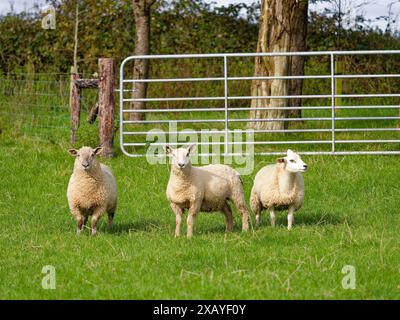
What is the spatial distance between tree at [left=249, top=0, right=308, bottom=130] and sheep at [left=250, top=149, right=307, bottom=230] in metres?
5.59

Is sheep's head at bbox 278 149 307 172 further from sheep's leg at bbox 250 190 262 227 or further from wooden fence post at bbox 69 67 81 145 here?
wooden fence post at bbox 69 67 81 145

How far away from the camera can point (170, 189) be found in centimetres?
995

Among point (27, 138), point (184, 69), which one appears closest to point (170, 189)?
point (27, 138)

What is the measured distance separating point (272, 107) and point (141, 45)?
13.0 feet

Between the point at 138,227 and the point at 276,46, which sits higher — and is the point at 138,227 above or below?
below

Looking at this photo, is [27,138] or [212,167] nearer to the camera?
[212,167]

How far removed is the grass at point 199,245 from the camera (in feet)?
24.6

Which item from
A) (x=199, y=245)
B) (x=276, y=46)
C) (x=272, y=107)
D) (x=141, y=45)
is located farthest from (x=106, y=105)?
(x=199, y=245)

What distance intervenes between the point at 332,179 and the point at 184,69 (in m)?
9.17

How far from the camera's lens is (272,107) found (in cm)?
1614

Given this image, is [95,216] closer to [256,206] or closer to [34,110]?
[256,206]

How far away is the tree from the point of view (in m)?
16.1
